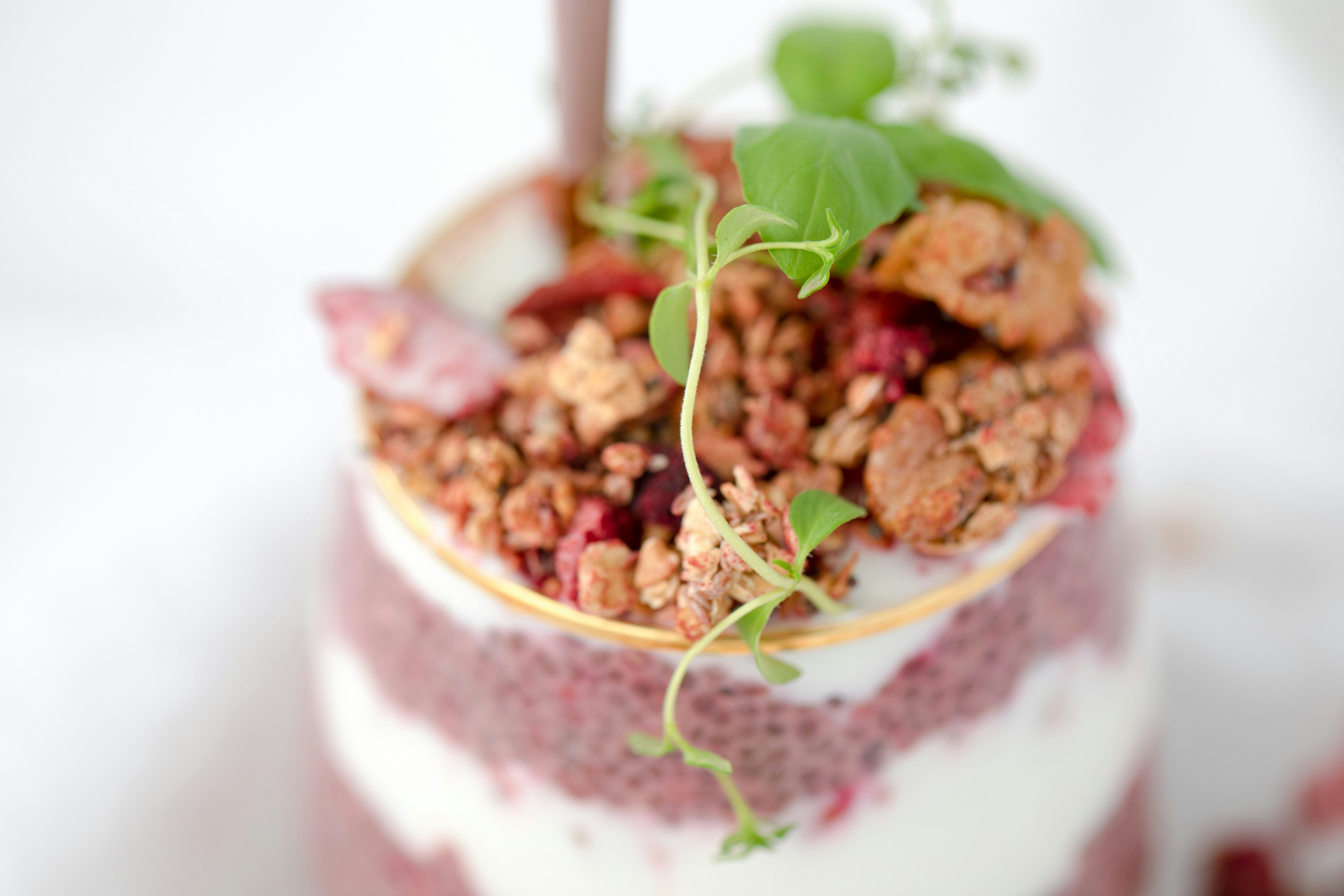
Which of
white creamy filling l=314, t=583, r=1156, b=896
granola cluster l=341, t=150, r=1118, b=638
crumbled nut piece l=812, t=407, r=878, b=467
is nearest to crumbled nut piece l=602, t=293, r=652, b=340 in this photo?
granola cluster l=341, t=150, r=1118, b=638

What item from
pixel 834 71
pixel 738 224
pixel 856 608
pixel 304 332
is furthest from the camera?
pixel 304 332

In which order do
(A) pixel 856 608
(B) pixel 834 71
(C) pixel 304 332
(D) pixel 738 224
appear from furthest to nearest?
(C) pixel 304 332, (B) pixel 834 71, (A) pixel 856 608, (D) pixel 738 224

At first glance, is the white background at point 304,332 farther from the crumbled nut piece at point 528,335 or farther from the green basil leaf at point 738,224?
the green basil leaf at point 738,224

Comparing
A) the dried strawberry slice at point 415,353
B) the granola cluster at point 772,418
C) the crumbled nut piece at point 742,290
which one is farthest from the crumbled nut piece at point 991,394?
the dried strawberry slice at point 415,353

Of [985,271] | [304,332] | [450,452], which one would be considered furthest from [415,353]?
[304,332]

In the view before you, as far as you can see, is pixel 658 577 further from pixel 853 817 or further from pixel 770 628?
pixel 853 817

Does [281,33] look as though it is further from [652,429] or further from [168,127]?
[652,429]

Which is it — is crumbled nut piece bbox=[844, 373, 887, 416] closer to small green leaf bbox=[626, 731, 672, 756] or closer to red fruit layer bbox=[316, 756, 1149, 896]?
small green leaf bbox=[626, 731, 672, 756]
